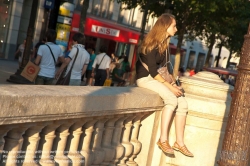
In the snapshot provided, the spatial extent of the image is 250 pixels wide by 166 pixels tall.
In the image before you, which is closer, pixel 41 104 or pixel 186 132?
pixel 41 104

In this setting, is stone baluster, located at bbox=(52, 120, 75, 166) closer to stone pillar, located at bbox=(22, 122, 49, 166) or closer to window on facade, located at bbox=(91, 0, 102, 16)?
stone pillar, located at bbox=(22, 122, 49, 166)

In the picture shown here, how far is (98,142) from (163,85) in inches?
51.3

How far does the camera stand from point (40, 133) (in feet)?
16.3

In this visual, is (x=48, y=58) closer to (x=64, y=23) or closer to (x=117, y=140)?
(x=117, y=140)

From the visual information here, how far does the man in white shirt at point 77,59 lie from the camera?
11891 millimetres

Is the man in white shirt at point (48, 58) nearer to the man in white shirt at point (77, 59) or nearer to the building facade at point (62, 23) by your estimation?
the man in white shirt at point (77, 59)

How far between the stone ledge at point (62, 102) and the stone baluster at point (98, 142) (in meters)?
0.18

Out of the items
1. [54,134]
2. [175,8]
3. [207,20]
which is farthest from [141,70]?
[207,20]

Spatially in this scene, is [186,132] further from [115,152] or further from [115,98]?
[115,98]

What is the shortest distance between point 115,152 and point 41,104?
2.31 m

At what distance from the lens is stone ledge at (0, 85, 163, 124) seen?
4.07 metres

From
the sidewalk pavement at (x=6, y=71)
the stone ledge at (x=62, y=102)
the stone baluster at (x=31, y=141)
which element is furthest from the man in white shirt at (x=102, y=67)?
the stone baluster at (x=31, y=141)

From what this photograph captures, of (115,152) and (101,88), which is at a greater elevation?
(101,88)

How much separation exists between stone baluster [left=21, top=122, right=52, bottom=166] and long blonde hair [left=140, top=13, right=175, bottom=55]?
261 cm
